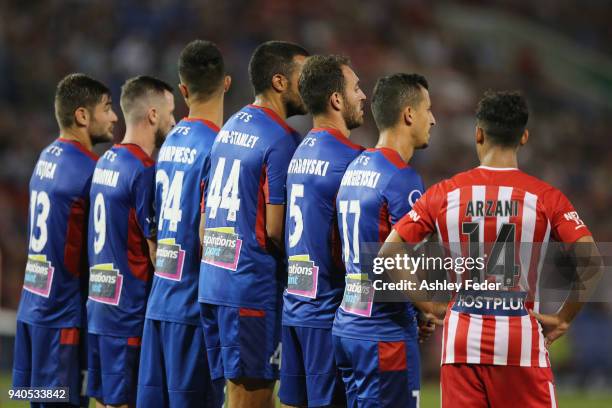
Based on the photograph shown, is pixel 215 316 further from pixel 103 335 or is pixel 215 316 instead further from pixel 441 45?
pixel 441 45

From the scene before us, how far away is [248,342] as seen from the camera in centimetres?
677

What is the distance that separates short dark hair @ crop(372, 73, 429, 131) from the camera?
666cm

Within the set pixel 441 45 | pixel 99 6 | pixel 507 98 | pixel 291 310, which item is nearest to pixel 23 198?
pixel 99 6

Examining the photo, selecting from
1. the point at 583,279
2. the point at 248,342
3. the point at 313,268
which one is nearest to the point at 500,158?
the point at 583,279

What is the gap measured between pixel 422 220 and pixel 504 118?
27.5 inches

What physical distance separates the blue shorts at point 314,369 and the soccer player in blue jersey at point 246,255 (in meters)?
0.18

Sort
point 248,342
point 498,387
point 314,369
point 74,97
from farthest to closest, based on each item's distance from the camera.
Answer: point 74,97 < point 248,342 < point 314,369 < point 498,387

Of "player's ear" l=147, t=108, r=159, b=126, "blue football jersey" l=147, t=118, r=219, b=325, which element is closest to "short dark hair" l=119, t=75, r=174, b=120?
"player's ear" l=147, t=108, r=159, b=126

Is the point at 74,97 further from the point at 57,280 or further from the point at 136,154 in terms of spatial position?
the point at 57,280

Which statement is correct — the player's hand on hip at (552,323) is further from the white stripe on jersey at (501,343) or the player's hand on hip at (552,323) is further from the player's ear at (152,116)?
the player's ear at (152,116)

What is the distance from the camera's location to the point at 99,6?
1705 centimetres

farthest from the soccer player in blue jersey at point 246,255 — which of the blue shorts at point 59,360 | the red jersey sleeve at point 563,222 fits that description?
the red jersey sleeve at point 563,222

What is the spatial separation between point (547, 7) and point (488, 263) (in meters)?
17.5

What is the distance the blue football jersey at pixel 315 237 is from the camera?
6625 mm
